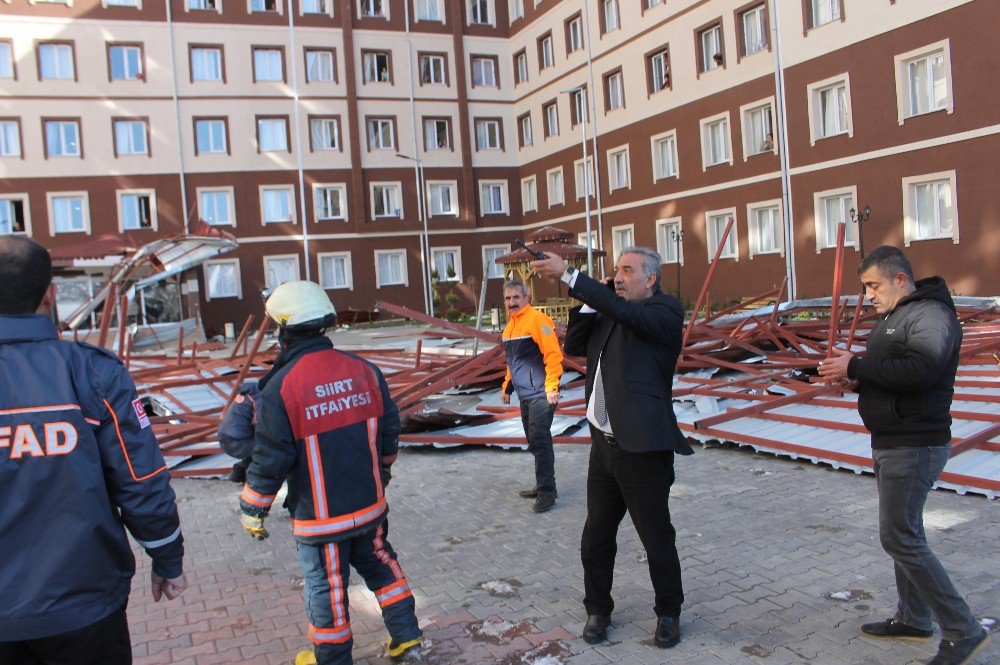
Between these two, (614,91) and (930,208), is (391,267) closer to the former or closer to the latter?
(614,91)

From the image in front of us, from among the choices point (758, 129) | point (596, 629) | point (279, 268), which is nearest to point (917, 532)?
point (596, 629)

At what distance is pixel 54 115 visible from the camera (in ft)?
107

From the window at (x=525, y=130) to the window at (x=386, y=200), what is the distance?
22.0ft

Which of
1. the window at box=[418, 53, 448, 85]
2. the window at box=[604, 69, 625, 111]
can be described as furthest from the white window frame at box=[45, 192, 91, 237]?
the window at box=[604, 69, 625, 111]

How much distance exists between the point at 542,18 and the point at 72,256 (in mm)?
22400

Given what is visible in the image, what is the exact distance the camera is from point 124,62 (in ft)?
111

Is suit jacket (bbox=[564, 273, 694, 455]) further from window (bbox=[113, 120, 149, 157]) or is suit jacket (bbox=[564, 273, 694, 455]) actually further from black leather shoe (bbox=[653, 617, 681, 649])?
window (bbox=[113, 120, 149, 157])

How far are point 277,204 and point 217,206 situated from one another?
2.57m

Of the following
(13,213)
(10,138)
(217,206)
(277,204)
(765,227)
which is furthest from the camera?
(277,204)

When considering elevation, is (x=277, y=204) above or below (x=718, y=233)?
above

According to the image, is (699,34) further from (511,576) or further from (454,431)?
(511,576)

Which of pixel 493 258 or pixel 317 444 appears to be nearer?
pixel 317 444

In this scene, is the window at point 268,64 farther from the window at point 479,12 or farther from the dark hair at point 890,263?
the dark hair at point 890,263

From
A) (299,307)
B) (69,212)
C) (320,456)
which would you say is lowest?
(320,456)
